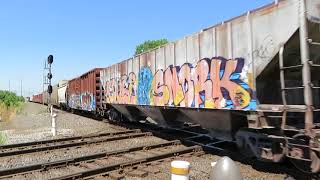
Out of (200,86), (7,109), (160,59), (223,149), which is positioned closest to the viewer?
(200,86)

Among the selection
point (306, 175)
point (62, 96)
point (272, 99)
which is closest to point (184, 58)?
point (272, 99)

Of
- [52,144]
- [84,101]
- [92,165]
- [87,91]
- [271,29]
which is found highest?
[271,29]

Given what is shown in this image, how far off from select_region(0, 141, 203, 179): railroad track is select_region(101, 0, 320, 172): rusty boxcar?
1.72 m

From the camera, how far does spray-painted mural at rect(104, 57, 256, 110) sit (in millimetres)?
8273

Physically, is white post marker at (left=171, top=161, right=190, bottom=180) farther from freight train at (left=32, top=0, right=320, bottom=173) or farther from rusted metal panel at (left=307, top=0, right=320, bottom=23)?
rusted metal panel at (left=307, top=0, right=320, bottom=23)

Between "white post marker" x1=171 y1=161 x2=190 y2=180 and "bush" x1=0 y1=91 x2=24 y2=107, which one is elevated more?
"bush" x1=0 y1=91 x2=24 y2=107

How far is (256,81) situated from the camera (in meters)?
7.85

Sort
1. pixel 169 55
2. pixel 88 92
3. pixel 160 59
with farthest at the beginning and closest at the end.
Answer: pixel 88 92 < pixel 160 59 < pixel 169 55

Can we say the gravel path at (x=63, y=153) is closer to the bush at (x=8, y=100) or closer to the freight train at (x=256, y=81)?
the freight train at (x=256, y=81)

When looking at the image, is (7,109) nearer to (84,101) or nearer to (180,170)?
(84,101)

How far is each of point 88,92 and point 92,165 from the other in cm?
1504

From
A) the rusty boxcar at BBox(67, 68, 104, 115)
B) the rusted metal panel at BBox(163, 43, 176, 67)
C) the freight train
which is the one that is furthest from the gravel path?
the rusty boxcar at BBox(67, 68, 104, 115)

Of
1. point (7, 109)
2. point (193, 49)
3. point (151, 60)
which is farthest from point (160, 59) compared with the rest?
point (7, 109)

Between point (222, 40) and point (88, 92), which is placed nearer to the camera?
point (222, 40)
